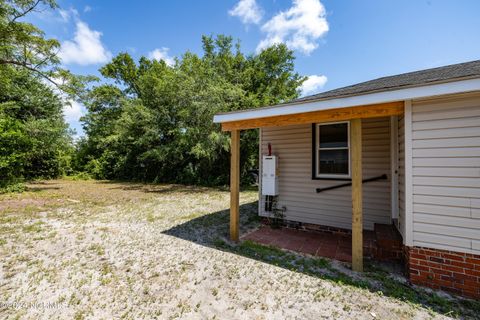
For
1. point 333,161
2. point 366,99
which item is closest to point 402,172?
point 366,99

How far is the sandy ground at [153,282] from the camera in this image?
7.39 feet

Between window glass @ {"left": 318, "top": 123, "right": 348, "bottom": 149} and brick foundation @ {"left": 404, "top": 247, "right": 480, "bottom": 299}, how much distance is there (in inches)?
95.2

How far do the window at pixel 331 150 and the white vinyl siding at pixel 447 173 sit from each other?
1.91m

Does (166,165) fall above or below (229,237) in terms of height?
above

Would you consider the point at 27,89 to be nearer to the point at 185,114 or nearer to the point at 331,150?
the point at 185,114

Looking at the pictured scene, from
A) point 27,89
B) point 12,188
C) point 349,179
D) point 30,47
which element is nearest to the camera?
point 349,179

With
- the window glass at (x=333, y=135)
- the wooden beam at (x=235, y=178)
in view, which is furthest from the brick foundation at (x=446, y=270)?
the wooden beam at (x=235, y=178)

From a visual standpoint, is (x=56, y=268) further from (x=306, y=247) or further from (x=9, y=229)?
(x=306, y=247)

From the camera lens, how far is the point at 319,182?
486 cm

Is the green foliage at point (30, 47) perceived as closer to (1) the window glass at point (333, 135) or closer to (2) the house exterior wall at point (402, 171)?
(1) the window glass at point (333, 135)

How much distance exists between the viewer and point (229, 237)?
4.49m

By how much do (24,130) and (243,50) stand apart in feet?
46.0

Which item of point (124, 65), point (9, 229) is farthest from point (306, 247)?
point (124, 65)

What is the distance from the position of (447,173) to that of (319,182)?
2.40m
